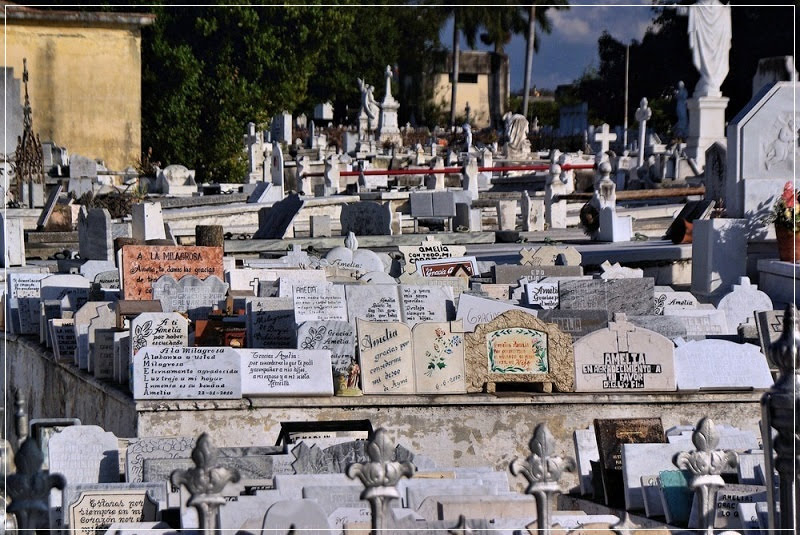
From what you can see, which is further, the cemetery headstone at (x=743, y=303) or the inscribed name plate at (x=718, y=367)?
the cemetery headstone at (x=743, y=303)

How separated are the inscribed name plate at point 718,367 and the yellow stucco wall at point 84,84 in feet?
84.9

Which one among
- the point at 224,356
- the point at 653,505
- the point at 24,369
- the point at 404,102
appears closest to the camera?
the point at 653,505

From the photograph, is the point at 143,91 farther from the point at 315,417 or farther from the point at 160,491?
the point at 160,491

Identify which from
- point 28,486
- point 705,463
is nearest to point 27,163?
point 705,463

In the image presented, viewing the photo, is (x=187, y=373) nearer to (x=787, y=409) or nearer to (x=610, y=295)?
(x=610, y=295)

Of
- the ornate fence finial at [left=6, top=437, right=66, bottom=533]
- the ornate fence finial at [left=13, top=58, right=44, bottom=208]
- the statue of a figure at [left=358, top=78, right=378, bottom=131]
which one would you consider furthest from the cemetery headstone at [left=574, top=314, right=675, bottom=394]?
the statue of a figure at [left=358, top=78, right=378, bottom=131]

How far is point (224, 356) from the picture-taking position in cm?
1032

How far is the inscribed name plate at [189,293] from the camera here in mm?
12383

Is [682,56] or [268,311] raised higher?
[682,56]

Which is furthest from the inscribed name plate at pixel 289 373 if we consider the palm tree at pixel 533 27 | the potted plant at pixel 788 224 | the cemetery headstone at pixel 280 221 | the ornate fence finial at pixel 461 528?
the palm tree at pixel 533 27

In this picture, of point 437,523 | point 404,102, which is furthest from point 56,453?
point 404,102

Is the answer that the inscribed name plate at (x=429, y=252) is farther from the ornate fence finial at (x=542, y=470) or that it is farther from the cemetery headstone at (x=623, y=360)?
the ornate fence finial at (x=542, y=470)

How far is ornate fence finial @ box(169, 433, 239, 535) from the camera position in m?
5.32

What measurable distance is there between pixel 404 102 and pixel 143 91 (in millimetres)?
33704
